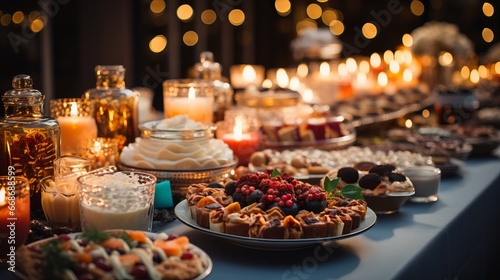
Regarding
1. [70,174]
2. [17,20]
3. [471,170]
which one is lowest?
[471,170]

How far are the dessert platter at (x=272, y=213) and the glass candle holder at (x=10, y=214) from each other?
41 cm

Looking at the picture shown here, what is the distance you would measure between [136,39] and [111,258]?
5.49 metres

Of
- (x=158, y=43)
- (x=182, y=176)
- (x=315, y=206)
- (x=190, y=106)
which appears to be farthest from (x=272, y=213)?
(x=158, y=43)

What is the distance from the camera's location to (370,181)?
1.96m

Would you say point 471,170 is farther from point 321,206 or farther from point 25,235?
point 25,235

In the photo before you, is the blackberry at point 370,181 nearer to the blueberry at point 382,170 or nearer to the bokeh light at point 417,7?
the blueberry at point 382,170

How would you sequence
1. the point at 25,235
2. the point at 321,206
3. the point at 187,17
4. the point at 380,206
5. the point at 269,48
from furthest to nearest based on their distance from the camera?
the point at 269,48 → the point at 187,17 → the point at 380,206 → the point at 321,206 → the point at 25,235

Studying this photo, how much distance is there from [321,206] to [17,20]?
440 cm

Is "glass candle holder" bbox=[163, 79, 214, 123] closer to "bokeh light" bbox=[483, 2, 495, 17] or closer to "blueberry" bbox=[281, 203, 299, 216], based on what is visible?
"blueberry" bbox=[281, 203, 299, 216]

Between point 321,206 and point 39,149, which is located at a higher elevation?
point 39,149

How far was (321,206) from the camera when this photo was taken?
1.67 metres

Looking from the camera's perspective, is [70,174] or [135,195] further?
[70,174]

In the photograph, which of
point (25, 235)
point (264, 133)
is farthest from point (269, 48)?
point (25, 235)

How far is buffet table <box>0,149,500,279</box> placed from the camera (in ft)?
4.96
